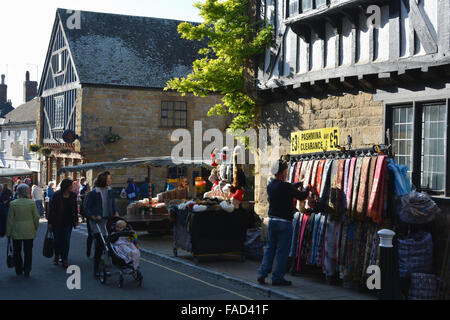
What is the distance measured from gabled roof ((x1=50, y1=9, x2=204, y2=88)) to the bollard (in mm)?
23157

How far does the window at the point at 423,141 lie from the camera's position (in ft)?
30.5

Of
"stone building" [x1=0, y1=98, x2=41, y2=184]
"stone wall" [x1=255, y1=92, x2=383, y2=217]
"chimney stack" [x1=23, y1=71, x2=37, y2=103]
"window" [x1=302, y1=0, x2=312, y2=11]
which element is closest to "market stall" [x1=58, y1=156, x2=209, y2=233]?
"stone wall" [x1=255, y1=92, x2=383, y2=217]

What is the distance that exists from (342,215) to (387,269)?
Result: 231 centimetres

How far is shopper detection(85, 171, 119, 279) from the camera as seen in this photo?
36.7 feet

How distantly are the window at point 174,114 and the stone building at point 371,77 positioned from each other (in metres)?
17.3

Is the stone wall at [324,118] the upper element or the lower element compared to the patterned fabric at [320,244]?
upper

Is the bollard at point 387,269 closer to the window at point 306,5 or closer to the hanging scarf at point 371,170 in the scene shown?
the hanging scarf at point 371,170

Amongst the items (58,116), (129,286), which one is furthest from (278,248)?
(58,116)

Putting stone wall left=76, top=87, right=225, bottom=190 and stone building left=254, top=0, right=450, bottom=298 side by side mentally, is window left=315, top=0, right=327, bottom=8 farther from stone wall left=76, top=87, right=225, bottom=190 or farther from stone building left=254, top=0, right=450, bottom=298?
stone wall left=76, top=87, right=225, bottom=190

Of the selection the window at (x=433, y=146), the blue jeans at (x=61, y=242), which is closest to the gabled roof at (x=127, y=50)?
the blue jeans at (x=61, y=242)

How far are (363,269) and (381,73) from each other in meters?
3.27

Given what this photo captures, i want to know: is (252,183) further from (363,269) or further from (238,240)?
(363,269)

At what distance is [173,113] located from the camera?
100 feet

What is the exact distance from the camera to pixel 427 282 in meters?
8.59
